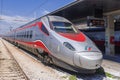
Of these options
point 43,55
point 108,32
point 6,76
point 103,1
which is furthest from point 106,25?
point 6,76

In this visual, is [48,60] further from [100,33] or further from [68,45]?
[100,33]

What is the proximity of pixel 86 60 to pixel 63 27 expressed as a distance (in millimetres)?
2978

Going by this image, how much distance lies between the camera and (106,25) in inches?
763

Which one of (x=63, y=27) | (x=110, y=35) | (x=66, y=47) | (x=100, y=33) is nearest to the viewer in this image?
(x=66, y=47)

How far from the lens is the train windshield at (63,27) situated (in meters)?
10.1

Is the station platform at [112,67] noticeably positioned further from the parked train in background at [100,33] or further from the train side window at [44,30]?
the parked train in background at [100,33]

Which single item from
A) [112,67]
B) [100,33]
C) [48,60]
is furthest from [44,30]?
[100,33]

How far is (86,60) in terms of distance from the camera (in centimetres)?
791

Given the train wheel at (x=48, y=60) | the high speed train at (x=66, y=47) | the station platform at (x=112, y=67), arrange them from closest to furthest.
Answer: the high speed train at (x=66, y=47)
the station platform at (x=112, y=67)
the train wheel at (x=48, y=60)

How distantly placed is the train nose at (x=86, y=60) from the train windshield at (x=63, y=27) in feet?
7.25

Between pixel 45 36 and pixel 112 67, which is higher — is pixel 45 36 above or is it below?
above

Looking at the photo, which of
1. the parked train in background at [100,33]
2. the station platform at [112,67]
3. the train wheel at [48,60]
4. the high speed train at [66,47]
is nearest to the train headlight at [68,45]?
the high speed train at [66,47]

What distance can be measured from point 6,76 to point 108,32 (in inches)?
503

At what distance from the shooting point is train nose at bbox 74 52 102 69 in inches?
312
